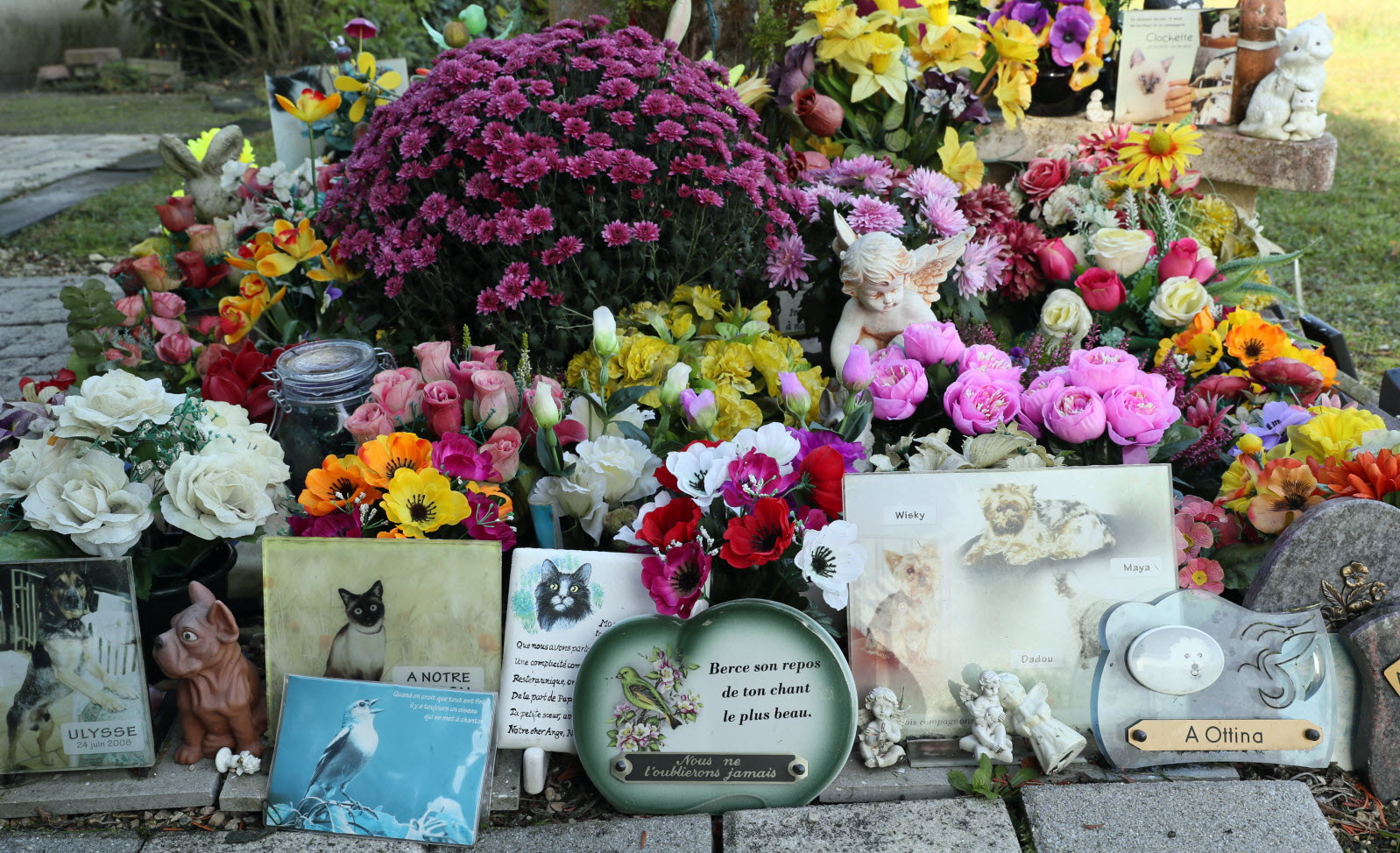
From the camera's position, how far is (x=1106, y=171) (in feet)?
9.78

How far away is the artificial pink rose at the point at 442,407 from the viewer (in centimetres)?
176

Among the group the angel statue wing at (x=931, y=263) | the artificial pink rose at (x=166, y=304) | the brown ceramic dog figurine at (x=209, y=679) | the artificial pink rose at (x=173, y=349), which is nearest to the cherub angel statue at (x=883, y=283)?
the angel statue wing at (x=931, y=263)

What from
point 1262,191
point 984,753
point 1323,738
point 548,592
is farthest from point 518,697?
point 1262,191

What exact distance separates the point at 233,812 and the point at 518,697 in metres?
0.44

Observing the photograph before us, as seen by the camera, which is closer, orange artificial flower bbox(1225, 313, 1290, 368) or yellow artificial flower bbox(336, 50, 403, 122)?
orange artificial flower bbox(1225, 313, 1290, 368)

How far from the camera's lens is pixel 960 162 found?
2.82 metres

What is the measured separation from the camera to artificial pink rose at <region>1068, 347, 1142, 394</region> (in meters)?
1.91

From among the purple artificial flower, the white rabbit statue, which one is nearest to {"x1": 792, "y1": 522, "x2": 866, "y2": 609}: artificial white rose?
the purple artificial flower

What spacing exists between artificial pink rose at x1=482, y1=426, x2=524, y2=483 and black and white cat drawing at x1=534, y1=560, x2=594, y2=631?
0.63 ft

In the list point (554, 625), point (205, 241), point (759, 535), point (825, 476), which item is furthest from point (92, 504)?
point (205, 241)

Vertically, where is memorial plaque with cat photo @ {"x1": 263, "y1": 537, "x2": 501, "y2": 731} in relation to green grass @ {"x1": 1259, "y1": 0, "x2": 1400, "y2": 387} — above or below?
above

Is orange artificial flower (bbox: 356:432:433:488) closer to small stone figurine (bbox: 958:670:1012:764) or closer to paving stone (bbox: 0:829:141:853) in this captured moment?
paving stone (bbox: 0:829:141:853)

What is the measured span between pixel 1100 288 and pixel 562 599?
164 cm

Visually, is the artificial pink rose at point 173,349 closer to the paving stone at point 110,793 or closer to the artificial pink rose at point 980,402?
the paving stone at point 110,793
